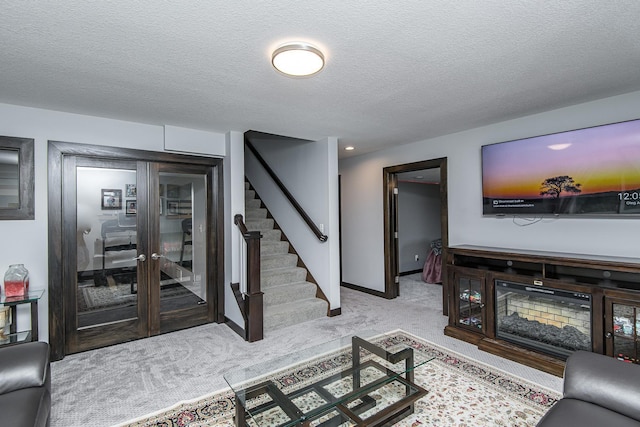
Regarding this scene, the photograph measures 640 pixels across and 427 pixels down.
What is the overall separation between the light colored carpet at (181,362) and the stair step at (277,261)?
3.38 feet

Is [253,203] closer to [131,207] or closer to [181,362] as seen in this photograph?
[131,207]

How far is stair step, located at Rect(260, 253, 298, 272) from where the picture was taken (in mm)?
4570

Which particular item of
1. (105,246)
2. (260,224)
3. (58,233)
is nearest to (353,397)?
(105,246)

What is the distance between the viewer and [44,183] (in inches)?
117

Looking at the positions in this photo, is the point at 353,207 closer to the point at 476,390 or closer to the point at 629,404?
the point at 476,390

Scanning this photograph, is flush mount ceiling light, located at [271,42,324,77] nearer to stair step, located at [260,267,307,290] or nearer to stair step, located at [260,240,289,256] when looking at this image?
stair step, located at [260,267,307,290]

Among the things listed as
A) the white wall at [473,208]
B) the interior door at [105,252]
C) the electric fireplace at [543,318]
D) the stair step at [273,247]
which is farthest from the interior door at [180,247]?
the electric fireplace at [543,318]

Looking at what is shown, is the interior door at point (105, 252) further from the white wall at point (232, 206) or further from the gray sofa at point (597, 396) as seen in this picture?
the gray sofa at point (597, 396)

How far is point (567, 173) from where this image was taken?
2980mm

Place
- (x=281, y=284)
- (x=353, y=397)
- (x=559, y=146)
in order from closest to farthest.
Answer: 1. (x=353, y=397)
2. (x=559, y=146)
3. (x=281, y=284)

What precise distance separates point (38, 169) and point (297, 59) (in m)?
2.73

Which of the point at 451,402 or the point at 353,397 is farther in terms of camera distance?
the point at 451,402

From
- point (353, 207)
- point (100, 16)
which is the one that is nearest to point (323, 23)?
point (100, 16)

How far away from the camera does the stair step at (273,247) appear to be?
4757 mm
